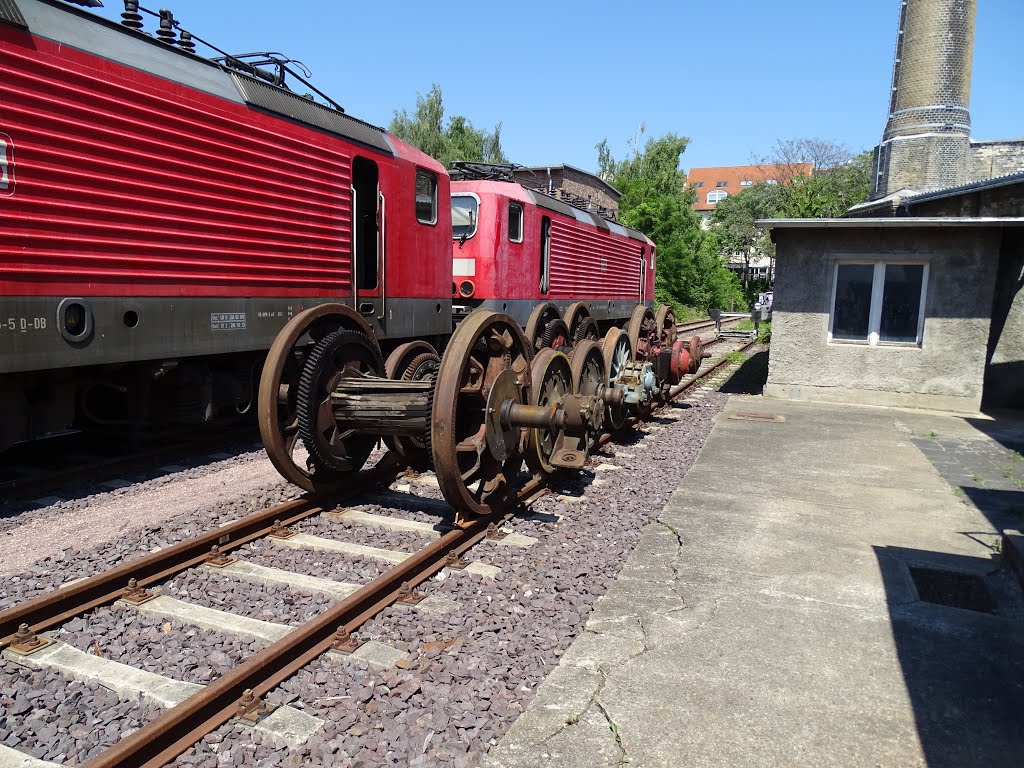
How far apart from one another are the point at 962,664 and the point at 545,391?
3.29 metres

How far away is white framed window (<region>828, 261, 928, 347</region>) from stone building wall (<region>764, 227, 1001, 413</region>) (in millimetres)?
109

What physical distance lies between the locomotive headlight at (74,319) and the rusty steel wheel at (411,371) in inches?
93.3

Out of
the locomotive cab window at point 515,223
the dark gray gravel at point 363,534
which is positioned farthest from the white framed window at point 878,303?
the dark gray gravel at point 363,534

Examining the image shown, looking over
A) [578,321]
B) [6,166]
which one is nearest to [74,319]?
[6,166]

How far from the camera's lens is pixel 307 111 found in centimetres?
768

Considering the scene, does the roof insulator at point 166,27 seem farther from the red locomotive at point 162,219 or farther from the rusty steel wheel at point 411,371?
the rusty steel wheel at point 411,371

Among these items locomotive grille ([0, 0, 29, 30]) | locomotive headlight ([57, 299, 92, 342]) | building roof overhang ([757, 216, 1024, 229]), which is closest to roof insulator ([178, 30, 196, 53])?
locomotive grille ([0, 0, 29, 30])

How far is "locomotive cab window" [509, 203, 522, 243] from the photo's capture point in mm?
10625

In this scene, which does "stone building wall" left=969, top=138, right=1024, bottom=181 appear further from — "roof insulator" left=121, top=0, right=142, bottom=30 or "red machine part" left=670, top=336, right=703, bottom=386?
"roof insulator" left=121, top=0, right=142, bottom=30

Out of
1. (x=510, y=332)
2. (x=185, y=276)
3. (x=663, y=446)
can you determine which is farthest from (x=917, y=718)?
(x=185, y=276)

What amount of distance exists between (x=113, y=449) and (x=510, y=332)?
4.56 meters

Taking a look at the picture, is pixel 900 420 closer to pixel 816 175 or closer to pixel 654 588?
pixel 654 588

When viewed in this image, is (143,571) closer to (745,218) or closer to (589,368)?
(589,368)

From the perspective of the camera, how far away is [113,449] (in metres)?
7.13
